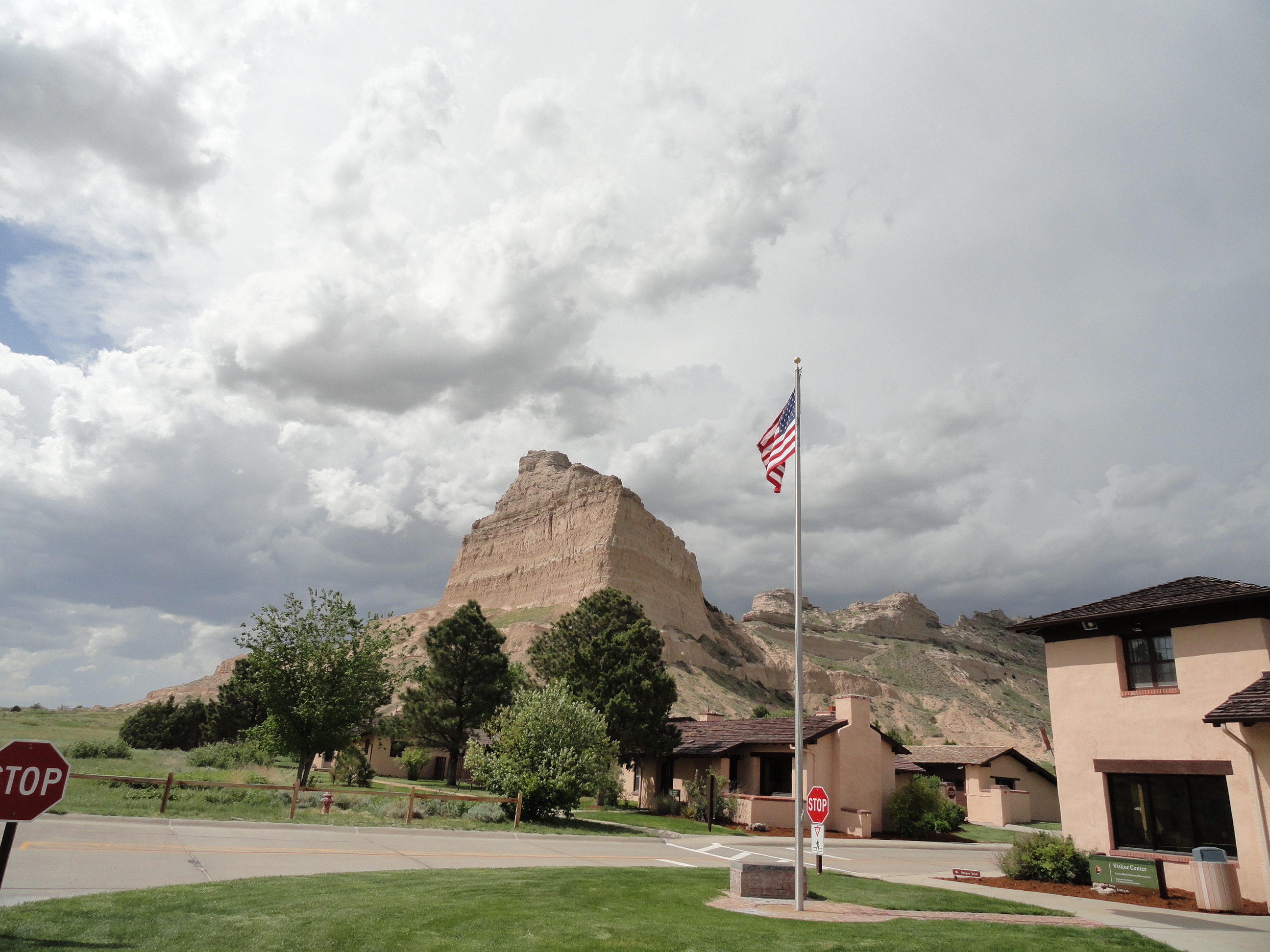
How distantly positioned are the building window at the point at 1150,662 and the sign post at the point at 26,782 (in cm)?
2062

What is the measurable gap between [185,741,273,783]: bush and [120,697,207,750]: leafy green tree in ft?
41.5

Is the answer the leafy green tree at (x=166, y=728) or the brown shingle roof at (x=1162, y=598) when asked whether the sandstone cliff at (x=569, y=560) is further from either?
the brown shingle roof at (x=1162, y=598)

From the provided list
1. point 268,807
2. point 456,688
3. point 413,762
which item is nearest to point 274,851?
point 268,807

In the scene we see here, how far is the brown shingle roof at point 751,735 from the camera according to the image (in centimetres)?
3356

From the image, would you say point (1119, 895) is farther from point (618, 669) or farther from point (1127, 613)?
point (618, 669)

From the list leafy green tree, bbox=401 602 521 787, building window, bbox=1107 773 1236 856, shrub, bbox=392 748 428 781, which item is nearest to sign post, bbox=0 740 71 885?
building window, bbox=1107 773 1236 856

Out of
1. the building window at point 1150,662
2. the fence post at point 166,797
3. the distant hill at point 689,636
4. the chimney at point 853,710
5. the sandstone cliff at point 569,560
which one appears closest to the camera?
the building window at point 1150,662

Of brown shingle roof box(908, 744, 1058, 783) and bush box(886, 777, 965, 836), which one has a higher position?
brown shingle roof box(908, 744, 1058, 783)

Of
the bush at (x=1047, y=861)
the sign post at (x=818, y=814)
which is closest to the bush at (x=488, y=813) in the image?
the sign post at (x=818, y=814)

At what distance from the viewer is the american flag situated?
51.3 feet

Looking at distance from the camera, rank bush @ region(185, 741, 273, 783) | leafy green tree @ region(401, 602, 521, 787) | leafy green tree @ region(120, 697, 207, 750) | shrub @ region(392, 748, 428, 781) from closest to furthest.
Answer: bush @ region(185, 741, 273, 783) < leafy green tree @ region(401, 602, 521, 787) < shrub @ region(392, 748, 428, 781) < leafy green tree @ region(120, 697, 207, 750)

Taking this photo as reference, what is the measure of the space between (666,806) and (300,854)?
23498 mm

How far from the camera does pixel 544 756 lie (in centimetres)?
2803

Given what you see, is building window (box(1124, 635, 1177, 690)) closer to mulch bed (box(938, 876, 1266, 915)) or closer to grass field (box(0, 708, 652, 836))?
mulch bed (box(938, 876, 1266, 915))
